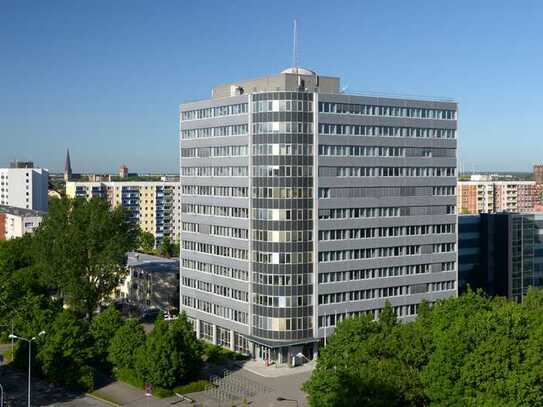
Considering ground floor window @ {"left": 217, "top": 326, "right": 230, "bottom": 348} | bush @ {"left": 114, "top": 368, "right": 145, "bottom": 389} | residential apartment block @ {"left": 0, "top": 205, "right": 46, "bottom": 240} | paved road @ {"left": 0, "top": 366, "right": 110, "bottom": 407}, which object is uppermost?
residential apartment block @ {"left": 0, "top": 205, "right": 46, "bottom": 240}

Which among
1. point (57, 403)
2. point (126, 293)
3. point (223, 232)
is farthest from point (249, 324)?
point (126, 293)

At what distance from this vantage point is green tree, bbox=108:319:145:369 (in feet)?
248

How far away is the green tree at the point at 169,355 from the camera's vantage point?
235ft

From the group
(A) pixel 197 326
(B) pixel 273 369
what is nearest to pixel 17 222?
(A) pixel 197 326

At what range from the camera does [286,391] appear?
242 ft

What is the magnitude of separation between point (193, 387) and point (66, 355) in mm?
13442

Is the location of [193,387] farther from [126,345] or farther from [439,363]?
[439,363]

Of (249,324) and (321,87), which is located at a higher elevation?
(321,87)

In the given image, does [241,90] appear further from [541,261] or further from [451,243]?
[541,261]

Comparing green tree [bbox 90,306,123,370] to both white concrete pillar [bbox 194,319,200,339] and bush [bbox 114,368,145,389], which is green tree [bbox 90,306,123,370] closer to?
bush [bbox 114,368,145,389]

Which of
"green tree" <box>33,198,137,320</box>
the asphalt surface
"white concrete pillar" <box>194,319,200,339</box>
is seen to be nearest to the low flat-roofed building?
"green tree" <box>33,198,137,320</box>

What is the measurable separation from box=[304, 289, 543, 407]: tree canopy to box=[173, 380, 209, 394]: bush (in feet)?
57.9

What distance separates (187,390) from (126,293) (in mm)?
56503

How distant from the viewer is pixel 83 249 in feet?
328
